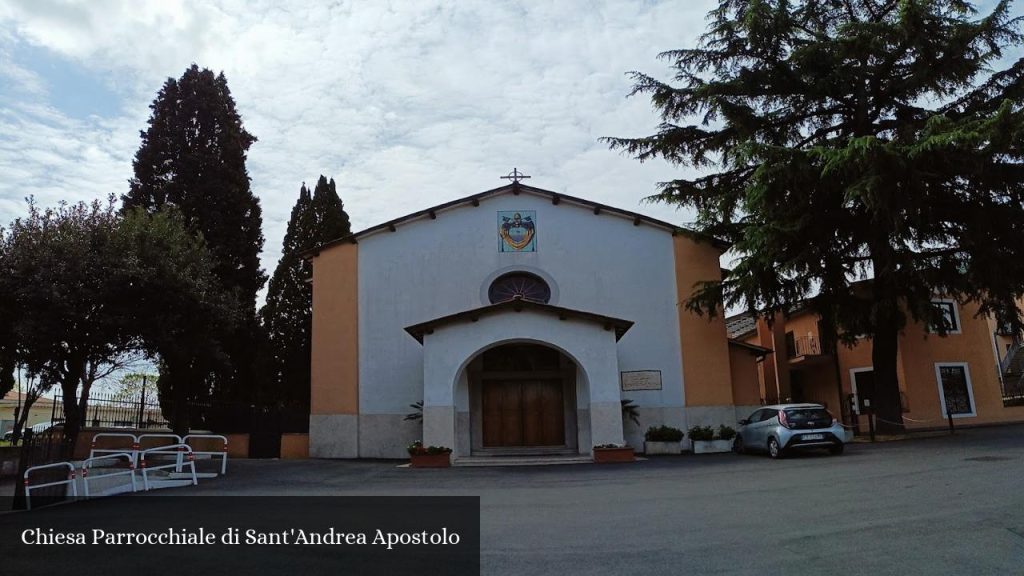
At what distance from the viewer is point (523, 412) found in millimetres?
20531

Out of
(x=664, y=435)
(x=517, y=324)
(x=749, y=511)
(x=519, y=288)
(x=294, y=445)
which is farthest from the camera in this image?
(x=519, y=288)

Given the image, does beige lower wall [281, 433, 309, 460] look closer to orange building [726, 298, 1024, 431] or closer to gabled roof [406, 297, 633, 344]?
gabled roof [406, 297, 633, 344]

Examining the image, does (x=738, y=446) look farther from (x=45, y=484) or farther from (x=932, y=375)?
(x=45, y=484)

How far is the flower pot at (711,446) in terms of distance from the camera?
19688mm

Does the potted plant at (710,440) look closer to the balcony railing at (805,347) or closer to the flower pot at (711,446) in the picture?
the flower pot at (711,446)

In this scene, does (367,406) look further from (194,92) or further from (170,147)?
(194,92)

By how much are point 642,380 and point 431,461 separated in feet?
23.8

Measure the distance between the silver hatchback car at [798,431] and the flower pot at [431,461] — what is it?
26.4 feet

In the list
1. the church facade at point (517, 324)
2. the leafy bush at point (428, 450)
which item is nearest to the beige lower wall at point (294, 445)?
the church facade at point (517, 324)

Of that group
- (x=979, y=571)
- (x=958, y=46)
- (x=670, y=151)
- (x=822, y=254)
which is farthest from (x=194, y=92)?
(x=979, y=571)

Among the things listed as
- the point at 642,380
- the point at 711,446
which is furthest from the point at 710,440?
the point at 642,380

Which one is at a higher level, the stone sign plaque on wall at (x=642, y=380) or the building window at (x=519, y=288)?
the building window at (x=519, y=288)

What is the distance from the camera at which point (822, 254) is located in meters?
18.6
